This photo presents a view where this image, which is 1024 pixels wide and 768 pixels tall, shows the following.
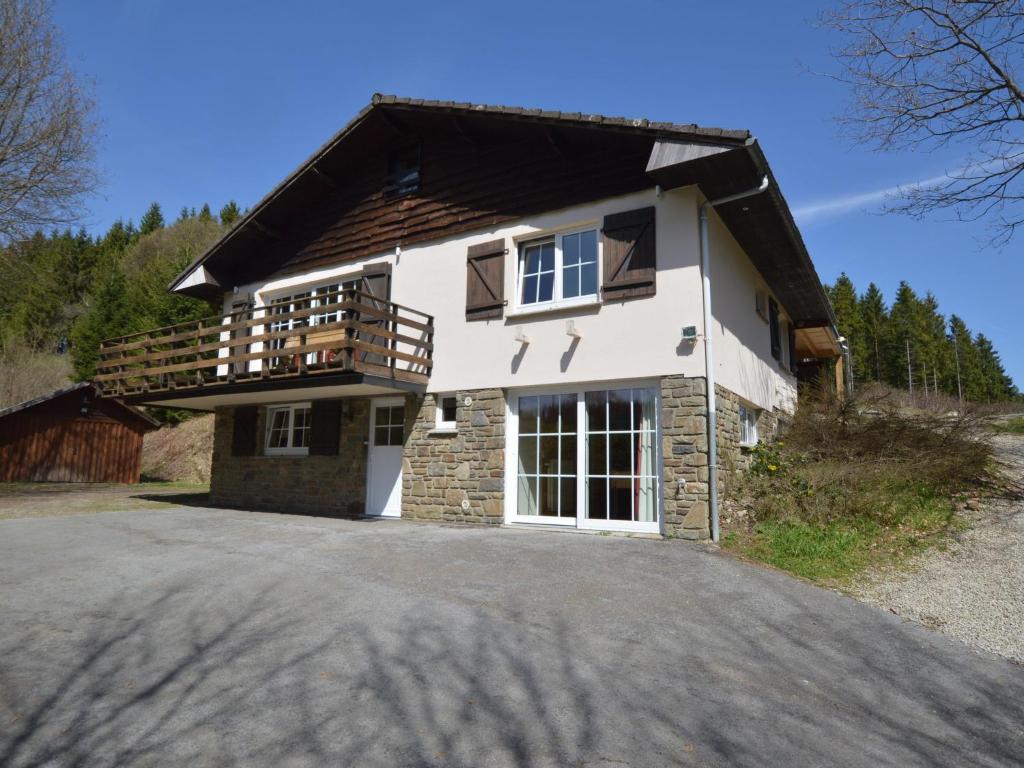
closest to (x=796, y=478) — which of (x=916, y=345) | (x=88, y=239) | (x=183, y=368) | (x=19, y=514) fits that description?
(x=183, y=368)

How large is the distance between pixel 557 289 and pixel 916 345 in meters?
48.9

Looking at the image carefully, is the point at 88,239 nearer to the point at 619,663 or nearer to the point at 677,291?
the point at 677,291

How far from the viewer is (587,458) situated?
9117 mm

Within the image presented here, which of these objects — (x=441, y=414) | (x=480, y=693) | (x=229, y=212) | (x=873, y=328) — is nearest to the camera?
(x=480, y=693)

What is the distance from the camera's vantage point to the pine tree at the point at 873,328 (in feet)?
163

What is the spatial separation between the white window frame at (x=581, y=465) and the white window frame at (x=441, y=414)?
1.14 meters

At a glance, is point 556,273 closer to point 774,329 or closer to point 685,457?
point 685,457

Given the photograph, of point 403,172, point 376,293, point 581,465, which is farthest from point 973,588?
point 403,172

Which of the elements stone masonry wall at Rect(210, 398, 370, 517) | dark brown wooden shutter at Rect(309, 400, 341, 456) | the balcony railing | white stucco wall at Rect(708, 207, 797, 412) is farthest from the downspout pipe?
dark brown wooden shutter at Rect(309, 400, 341, 456)

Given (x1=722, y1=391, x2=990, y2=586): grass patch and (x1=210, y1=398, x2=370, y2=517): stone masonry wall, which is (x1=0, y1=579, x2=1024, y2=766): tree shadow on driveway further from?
(x1=210, y1=398, x2=370, y2=517): stone masonry wall

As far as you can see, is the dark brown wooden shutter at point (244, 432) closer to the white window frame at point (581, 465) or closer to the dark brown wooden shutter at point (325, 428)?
the dark brown wooden shutter at point (325, 428)

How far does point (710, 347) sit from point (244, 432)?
9850 mm

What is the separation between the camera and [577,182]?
32.2ft

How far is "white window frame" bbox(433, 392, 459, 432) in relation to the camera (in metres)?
10.6
